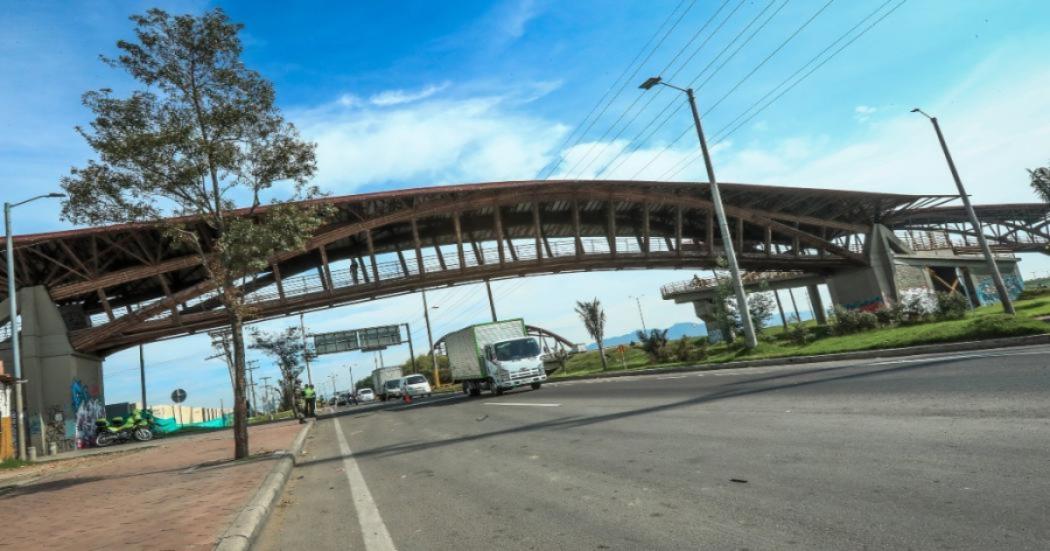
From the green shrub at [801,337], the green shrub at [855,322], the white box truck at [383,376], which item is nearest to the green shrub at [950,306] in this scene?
the green shrub at [855,322]

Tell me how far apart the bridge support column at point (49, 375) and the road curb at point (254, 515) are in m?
25.2

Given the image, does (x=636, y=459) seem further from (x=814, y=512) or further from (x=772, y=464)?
(x=814, y=512)

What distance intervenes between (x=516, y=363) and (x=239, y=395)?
13416 mm

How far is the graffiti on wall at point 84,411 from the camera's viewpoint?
27641mm

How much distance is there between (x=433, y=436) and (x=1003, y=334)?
45.7ft

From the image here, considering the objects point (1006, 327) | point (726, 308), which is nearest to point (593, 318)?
point (726, 308)

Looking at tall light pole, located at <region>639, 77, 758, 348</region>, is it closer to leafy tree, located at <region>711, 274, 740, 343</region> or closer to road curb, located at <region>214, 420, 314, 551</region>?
leafy tree, located at <region>711, 274, 740, 343</region>

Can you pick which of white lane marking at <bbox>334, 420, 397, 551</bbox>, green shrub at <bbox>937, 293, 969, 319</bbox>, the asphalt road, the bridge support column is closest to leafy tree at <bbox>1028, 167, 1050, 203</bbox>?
green shrub at <bbox>937, 293, 969, 319</bbox>

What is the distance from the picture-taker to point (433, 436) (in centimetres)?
1261

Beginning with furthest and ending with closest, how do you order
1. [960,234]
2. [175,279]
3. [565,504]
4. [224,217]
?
1. [960,234]
2. [175,279]
3. [224,217]
4. [565,504]

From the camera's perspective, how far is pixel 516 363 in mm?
24406

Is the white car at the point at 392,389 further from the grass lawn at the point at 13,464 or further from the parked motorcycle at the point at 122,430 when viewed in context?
the grass lawn at the point at 13,464

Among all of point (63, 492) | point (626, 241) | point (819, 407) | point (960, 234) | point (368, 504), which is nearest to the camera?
point (368, 504)

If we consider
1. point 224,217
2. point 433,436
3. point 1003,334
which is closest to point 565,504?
point 433,436
